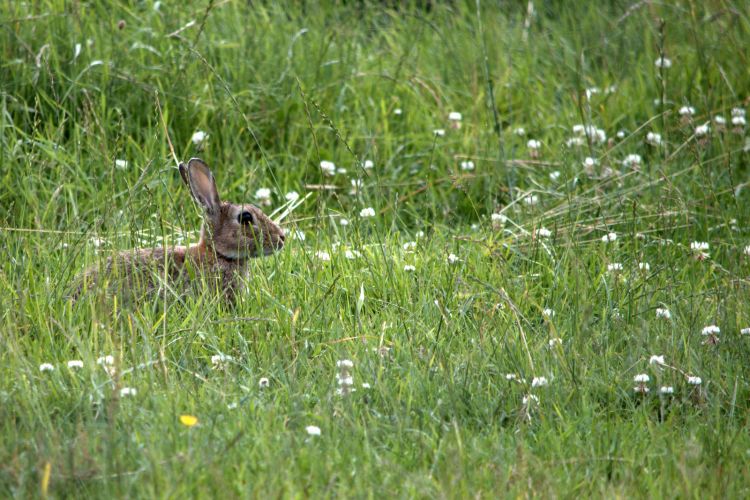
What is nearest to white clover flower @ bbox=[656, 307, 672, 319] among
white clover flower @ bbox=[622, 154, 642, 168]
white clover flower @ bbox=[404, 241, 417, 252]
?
A: white clover flower @ bbox=[404, 241, 417, 252]

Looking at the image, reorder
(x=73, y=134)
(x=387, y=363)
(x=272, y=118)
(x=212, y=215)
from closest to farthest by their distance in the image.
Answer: (x=387, y=363) → (x=212, y=215) → (x=73, y=134) → (x=272, y=118)

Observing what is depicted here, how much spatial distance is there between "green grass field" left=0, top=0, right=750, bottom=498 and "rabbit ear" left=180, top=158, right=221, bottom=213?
0.79 ft

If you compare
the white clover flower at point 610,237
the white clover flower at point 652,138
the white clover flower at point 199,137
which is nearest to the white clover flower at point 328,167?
the white clover flower at point 199,137

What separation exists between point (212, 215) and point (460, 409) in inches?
91.8

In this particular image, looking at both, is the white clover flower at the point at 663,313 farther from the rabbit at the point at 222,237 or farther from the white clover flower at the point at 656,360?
the rabbit at the point at 222,237

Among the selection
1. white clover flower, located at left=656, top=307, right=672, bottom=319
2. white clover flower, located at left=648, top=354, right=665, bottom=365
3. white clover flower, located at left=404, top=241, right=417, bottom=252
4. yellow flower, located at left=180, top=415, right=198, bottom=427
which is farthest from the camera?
white clover flower, located at left=404, top=241, right=417, bottom=252

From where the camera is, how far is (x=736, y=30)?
7.82 metres

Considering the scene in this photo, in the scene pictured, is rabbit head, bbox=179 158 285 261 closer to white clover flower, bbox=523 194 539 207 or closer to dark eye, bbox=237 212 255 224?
dark eye, bbox=237 212 255 224

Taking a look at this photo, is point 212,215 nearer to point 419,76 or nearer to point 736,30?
point 419,76

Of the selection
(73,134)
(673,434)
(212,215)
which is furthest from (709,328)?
(73,134)

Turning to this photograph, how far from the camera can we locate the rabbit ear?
223 inches

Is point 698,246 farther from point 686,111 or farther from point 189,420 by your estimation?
point 189,420

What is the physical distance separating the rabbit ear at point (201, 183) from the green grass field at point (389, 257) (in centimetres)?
24

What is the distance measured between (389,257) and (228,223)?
3.49ft
